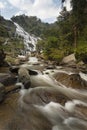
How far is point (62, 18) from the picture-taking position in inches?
1638

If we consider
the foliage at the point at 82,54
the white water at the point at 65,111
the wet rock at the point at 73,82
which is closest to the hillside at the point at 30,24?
the foliage at the point at 82,54

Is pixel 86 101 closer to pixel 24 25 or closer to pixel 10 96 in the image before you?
pixel 10 96

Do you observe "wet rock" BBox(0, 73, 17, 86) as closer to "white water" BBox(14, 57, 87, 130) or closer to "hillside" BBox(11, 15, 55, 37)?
"white water" BBox(14, 57, 87, 130)

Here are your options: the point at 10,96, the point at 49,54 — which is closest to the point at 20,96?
the point at 10,96

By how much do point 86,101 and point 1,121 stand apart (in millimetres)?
5029

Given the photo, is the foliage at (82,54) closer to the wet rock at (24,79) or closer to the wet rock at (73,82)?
the wet rock at (73,82)

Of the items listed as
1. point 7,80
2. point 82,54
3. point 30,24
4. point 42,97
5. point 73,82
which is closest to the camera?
point 42,97

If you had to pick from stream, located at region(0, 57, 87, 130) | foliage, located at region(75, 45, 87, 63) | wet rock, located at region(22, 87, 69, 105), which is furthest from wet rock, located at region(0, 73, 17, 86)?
foliage, located at region(75, 45, 87, 63)

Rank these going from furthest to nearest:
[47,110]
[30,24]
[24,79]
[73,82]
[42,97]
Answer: [30,24], [73,82], [24,79], [42,97], [47,110]

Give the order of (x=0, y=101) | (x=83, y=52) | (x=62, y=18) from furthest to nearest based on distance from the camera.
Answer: (x=62, y=18) < (x=83, y=52) < (x=0, y=101)

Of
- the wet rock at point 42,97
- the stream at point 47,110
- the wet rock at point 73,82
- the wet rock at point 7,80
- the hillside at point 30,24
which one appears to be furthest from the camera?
the hillside at point 30,24

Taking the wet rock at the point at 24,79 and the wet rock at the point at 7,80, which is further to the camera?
the wet rock at the point at 24,79

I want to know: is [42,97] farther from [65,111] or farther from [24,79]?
[24,79]

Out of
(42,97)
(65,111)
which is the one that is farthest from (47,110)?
(42,97)
